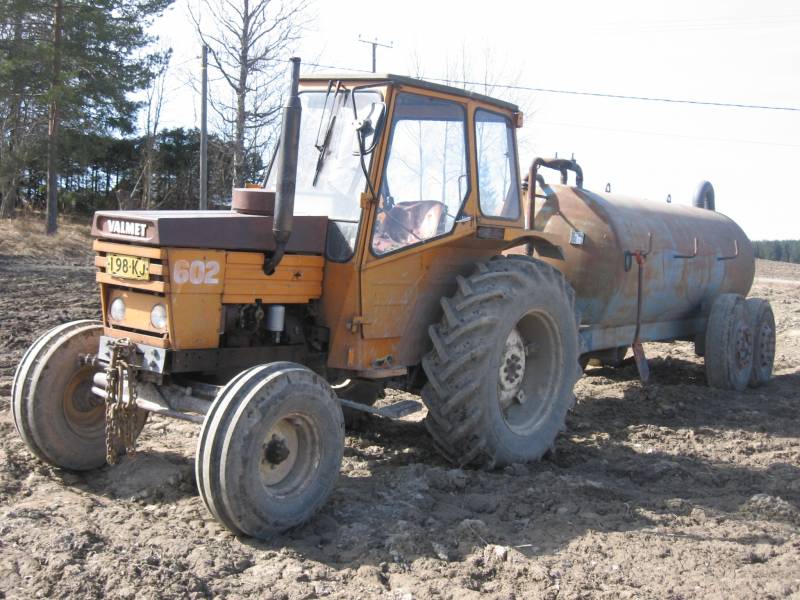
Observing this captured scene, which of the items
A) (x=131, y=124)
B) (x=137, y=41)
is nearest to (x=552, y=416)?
(x=137, y=41)

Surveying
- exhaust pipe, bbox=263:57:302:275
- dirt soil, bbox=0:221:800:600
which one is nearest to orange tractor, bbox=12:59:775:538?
exhaust pipe, bbox=263:57:302:275

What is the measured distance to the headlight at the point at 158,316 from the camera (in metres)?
4.75

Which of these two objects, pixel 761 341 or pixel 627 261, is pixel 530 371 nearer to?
pixel 627 261

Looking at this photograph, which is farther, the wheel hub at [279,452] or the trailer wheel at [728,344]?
the trailer wheel at [728,344]

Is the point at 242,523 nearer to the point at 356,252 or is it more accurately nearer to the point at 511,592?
the point at 511,592

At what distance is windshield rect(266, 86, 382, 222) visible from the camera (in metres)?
5.36

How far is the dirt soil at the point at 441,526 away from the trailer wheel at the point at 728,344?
5.27 feet

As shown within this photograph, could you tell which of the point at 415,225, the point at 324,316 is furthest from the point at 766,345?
the point at 324,316

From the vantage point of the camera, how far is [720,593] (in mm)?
4035

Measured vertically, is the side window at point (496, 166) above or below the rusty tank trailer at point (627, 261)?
above

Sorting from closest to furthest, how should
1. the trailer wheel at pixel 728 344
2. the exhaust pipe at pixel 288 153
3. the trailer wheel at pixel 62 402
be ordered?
the exhaust pipe at pixel 288 153 → the trailer wheel at pixel 62 402 → the trailer wheel at pixel 728 344

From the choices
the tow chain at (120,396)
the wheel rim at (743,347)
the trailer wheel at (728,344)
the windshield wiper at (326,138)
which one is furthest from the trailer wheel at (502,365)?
the wheel rim at (743,347)

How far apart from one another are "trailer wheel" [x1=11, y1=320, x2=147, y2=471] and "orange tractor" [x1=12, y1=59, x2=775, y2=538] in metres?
0.01

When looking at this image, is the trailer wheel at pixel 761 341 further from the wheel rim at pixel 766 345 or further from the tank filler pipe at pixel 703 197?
the tank filler pipe at pixel 703 197
